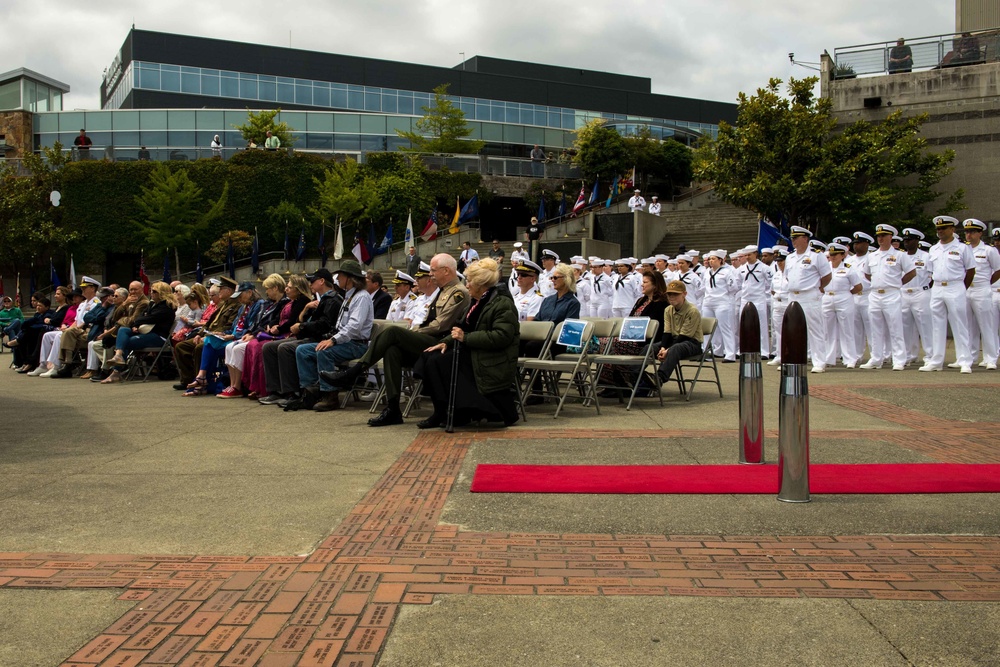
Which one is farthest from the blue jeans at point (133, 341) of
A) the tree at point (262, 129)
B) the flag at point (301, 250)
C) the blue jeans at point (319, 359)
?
the tree at point (262, 129)

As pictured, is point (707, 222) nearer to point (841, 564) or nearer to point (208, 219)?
point (208, 219)

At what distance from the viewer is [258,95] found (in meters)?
64.9

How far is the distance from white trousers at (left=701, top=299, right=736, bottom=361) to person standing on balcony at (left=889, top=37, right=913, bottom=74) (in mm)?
22624

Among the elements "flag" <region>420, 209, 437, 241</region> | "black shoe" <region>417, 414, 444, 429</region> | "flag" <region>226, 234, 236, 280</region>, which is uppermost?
"flag" <region>420, 209, 437, 241</region>

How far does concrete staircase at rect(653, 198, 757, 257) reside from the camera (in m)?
38.5

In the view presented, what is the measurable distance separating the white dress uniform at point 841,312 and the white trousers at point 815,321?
17cm

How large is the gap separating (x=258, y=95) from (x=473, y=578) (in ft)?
216

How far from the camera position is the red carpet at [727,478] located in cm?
581

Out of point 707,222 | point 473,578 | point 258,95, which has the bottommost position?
point 473,578

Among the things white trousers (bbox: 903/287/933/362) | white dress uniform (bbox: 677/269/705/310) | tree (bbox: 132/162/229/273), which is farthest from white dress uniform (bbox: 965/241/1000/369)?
tree (bbox: 132/162/229/273)

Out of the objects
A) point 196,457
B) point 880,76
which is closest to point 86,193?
point 880,76

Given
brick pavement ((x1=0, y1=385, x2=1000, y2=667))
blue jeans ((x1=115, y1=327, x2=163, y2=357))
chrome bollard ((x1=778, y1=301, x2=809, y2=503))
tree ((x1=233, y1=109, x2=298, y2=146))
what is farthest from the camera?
tree ((x1=233, y1=109, x2=298, y2=146))

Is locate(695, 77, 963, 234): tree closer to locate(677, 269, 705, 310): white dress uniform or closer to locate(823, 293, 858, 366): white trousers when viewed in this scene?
locate(677, 269, 705, 310): white dress uniform

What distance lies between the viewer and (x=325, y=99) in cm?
6650
